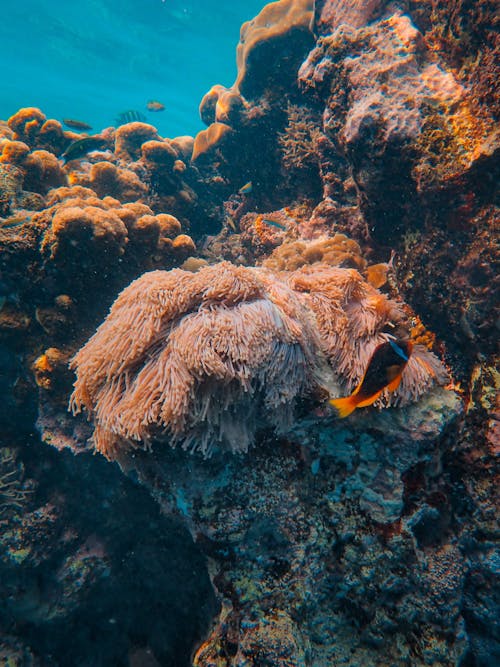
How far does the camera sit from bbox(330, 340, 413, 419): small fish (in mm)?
1968

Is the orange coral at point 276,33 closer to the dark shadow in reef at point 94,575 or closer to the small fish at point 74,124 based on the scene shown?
the small fish at point 74,124

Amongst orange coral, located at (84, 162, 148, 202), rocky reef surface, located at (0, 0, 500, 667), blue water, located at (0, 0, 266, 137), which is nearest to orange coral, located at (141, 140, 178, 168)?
orange coral, located at (84, 162, 148, 202)

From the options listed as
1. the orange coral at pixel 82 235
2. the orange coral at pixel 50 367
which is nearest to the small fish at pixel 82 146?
the orange coral at pixel 82 235

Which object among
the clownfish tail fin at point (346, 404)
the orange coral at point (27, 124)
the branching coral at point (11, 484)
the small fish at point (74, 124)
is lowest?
the branching coral at point (11, 484)

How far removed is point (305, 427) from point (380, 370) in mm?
719

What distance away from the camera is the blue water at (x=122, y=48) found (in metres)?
28.7

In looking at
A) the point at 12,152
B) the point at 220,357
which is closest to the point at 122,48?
the point at 12,152

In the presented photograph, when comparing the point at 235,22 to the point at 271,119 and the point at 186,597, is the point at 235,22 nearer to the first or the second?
the point at 271,119

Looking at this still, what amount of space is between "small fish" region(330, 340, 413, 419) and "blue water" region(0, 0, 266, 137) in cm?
2202

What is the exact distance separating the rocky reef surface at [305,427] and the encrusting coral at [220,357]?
3 centimetres

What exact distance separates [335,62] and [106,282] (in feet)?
11.5

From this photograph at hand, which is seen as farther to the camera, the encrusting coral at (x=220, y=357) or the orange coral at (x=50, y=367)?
the orange coral at (x=50, y=367)

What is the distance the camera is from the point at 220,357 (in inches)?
80.5

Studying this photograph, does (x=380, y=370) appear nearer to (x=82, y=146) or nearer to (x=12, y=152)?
(x=12, y=152)
